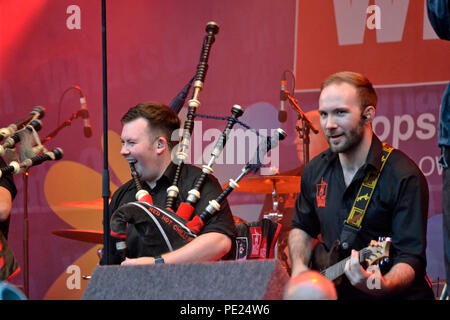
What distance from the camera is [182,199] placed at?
335cm

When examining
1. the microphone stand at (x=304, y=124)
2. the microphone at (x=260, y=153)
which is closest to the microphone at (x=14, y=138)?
the microphone at (x=260, y=153)

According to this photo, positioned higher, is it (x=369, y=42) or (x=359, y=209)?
(x=369, y=42)

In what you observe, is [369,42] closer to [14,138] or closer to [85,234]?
[85,234]

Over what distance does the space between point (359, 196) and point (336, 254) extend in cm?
31

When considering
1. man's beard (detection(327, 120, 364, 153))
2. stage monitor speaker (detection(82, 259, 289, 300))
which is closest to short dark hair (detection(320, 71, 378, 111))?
man's beard (detection(327, 120, 364, 153))

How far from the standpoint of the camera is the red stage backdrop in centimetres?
511

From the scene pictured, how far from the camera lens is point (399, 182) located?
2969 mm

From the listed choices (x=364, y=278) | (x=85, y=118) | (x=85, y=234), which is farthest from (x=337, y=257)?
(x=85, y=118)

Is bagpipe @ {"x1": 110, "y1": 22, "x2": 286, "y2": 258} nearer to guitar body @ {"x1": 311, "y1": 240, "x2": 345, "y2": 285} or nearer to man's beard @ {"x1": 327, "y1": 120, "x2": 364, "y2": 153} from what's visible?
man's beard @ {"x1": 327, "y1": 120, "x2": 364, "y2": 153}

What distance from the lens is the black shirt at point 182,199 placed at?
3.19 metres

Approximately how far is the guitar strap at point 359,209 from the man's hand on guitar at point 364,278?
1.06ft

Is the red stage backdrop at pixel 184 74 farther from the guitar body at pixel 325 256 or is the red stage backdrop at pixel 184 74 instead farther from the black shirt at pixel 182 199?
the guitar body at pixel 325 256

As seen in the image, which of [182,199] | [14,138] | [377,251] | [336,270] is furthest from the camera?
[14,138]
